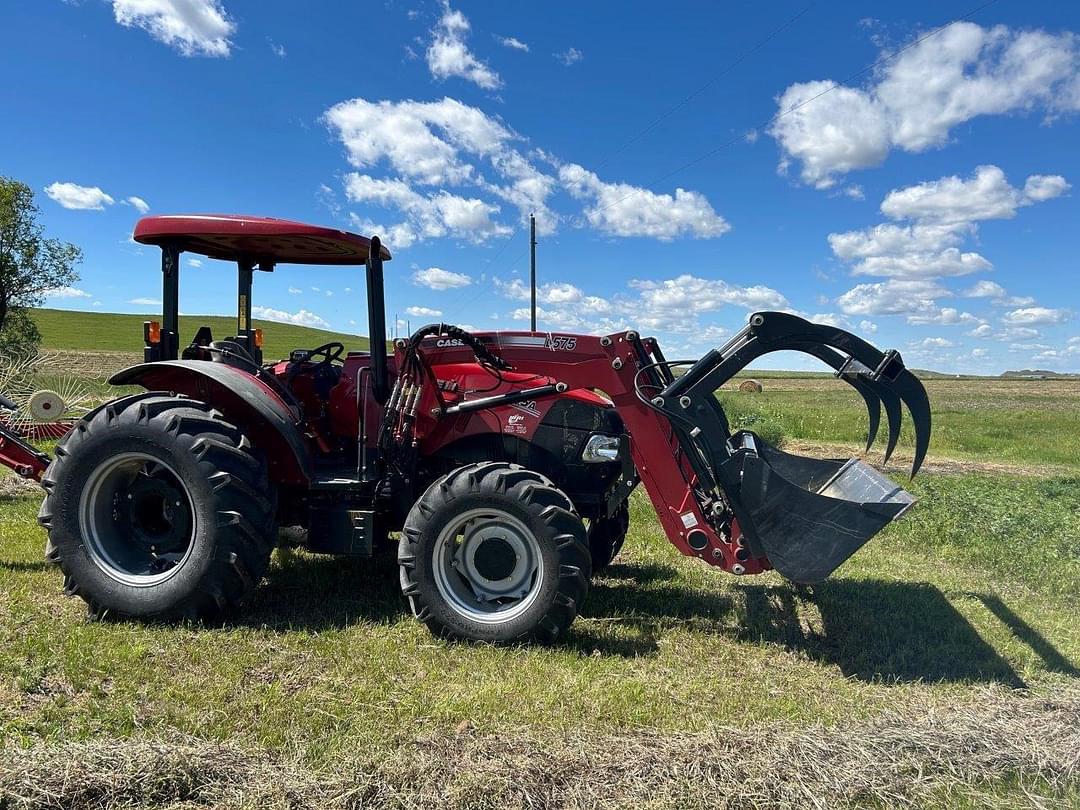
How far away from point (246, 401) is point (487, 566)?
174 cm

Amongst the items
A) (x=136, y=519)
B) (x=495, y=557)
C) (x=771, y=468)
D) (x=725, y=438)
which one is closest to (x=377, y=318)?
(x=495, y=557)

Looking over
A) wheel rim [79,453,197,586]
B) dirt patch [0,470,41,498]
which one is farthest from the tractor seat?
dirt patch [0,470,41,498]

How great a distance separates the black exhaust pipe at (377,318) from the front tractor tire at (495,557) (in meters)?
0.89

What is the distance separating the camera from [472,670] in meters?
4.02

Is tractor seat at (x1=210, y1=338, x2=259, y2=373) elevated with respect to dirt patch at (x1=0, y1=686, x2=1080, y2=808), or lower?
elevated

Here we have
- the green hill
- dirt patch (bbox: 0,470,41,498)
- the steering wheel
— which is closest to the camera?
the steering wheel

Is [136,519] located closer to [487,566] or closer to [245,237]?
[245,237]

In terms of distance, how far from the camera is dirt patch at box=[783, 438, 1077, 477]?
12867 millimetres

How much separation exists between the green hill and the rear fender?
39.4 metres

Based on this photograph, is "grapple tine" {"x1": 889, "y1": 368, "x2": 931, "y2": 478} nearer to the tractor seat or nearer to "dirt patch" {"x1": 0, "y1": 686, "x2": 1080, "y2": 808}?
"dirt patch" {"x1": 0, "y1": 686, "x2": 1080, "y2": 808}

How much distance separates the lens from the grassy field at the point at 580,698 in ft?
9.50

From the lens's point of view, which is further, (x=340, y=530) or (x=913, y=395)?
(x=340, y=530)

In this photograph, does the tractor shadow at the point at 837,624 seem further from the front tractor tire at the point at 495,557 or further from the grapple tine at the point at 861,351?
the grapple tine at the point at 861,351

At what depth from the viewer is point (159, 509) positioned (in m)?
4.82
